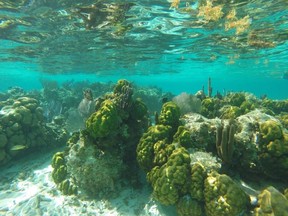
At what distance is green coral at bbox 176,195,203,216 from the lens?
17.6ft

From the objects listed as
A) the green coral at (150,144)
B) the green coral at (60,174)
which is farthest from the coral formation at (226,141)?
the green coral at (60,174)

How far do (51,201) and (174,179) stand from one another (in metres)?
4.71

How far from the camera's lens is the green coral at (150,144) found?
658cm

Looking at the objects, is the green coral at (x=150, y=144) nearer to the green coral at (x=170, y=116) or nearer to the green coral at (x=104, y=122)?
the green coral at (x=170, y=116)

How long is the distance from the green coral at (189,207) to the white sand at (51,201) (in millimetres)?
777

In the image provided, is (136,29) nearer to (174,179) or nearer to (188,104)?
(188,104)

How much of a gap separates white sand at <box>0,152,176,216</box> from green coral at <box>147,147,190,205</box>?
868 mm

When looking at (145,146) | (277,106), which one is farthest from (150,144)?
(277,106)

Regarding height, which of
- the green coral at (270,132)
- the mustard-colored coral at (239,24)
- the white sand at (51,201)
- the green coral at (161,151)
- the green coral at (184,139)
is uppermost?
the mustard-colored coral at (239,24)

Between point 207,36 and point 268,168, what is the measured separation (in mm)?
17177

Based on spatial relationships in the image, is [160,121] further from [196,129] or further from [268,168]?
[268,168]

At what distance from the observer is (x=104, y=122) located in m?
6.76

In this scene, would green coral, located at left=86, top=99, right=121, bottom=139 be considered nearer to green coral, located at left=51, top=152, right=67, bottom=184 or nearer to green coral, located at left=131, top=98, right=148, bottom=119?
green coral, located at left=131, top=98, right=148, bottom=119

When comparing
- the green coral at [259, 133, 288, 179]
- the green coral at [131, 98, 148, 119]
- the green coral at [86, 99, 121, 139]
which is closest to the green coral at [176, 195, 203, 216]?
the green coral at [259, 133, 288, 179]
